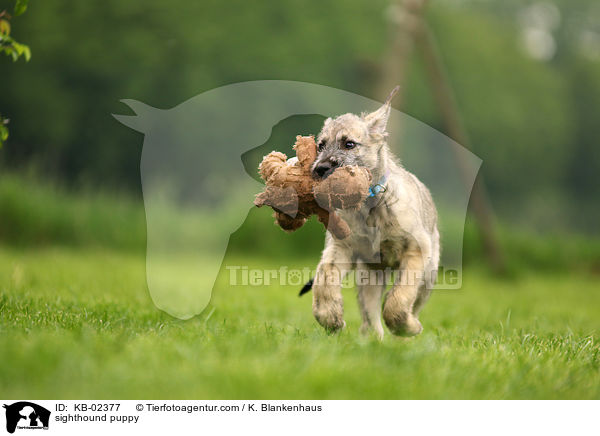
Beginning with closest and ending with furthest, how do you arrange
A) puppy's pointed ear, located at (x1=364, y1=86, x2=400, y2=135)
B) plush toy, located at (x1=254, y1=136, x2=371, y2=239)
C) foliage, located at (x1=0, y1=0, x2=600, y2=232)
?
plush toy, located at (x1=254, y1=136, x2=371, y2=239), puppy's pointed ear, located at (x1=364, y1=86, x2=400, y2=135), foliage, located at (x1=0, y1=0, x2=600, y2=232)

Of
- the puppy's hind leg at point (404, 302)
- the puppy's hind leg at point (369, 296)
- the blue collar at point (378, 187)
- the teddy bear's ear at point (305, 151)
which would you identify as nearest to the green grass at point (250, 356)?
the puppy's hind leg at point (404, 302)

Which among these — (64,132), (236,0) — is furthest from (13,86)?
(236,0)

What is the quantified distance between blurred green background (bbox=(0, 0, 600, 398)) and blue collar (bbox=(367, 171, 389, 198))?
0.88 meters

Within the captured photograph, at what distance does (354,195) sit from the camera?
10.8 ft

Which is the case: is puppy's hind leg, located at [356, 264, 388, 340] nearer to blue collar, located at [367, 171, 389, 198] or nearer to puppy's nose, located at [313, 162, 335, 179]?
blue collar, located at [367, 171, 389, 198]

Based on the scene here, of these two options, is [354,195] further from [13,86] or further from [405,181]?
[13,86]

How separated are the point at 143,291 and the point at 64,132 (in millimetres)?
10320

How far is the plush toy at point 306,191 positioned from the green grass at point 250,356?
630mm

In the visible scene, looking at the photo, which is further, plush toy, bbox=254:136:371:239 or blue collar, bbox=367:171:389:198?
blue collar, bbox=367:171:389:198

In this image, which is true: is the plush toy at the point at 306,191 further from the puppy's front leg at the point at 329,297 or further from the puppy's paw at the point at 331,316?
the puppy's paw at the point at 331,316

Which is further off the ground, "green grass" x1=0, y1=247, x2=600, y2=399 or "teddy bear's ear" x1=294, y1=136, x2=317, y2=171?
"teddy bear's ear" x1=294, y1=136, x2=317, y2=171

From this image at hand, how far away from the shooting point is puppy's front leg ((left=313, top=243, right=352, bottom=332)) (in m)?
3.47
